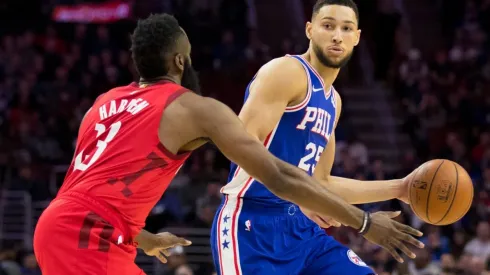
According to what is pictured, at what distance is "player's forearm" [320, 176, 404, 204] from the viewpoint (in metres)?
6.11

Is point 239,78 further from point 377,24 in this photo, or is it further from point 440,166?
point 440,166

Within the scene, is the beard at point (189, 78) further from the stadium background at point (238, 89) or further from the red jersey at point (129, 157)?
the stadium background at point (238, 89)

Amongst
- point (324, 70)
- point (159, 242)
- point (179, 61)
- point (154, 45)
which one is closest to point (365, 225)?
point (179, 61)

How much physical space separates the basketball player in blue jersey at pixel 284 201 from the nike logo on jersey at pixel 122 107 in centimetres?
122

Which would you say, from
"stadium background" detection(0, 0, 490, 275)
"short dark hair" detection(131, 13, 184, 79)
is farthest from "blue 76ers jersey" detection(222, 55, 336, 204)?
"stadium background" detection(0, 0, 490, 275)

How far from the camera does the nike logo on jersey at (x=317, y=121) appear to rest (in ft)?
19.3

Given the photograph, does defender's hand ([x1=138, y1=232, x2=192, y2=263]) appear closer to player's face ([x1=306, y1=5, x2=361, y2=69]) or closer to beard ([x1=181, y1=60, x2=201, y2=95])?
beard ([x1=181, y1=60, x2=201, y2=95])

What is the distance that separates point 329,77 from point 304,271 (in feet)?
4.63

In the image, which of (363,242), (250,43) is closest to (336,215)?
(363,242)

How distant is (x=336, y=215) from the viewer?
4395 mm

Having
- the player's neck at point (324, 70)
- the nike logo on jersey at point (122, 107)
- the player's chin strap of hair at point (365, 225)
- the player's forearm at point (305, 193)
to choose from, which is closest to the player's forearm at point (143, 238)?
→ the nike logo on jersey at point (122, 107)

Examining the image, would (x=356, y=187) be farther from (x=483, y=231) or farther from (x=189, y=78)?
(x=483, y=231)

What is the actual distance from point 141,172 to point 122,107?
0.35m

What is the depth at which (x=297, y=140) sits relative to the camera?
19.2 feet
